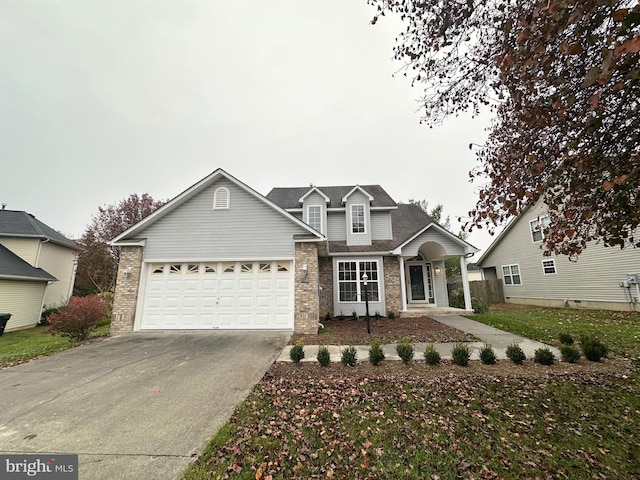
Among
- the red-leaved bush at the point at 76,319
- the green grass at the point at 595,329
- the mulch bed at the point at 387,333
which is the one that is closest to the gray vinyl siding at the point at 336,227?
the mulch bed at the point at 387,333

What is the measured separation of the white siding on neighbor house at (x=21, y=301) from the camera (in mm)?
12961

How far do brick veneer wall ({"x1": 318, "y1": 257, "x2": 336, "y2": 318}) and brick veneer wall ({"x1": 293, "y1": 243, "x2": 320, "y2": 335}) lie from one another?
122 inches

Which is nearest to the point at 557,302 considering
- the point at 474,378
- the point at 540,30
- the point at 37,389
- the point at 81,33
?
the point at 474,378

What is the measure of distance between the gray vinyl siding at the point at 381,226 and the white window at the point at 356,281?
6.13 feet

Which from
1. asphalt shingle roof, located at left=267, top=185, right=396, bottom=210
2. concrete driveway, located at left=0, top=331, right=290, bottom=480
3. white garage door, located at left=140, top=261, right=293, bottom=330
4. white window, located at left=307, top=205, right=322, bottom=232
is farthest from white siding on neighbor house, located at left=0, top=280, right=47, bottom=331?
white window, located at left=307, top=205, right=322, bottom=232

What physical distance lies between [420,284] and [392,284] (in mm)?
3052

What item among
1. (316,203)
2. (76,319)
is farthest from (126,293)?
(316,203)

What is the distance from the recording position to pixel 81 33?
30.7 feet

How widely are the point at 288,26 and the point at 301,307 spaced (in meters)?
9.42

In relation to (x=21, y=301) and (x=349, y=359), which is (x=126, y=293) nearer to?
(x=349, y=359)

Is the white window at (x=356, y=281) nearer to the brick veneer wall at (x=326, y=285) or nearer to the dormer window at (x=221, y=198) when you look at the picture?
the brick veneer wall at (x=326, y=285)

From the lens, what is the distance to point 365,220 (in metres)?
14.1

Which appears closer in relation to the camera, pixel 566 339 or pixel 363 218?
pixel 566 339

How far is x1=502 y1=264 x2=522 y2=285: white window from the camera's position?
19170 mm
